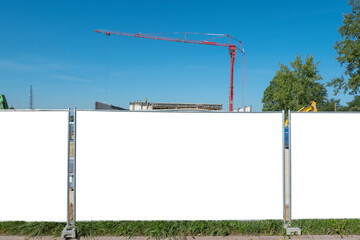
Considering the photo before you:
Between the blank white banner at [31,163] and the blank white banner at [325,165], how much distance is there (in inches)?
148

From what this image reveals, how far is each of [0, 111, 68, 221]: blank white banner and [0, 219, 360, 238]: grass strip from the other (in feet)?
0.52

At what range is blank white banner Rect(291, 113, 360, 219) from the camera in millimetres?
3518

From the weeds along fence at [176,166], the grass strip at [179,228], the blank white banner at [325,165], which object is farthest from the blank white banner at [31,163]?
the blank white banner at [325,165]

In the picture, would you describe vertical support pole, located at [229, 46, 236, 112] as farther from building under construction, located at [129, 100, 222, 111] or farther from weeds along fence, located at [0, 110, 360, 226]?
weeds along fence, located at [0, 110, 360, 226]

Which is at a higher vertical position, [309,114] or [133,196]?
[309,114]

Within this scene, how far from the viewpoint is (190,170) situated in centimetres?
351

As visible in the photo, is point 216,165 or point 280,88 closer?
point 216,165

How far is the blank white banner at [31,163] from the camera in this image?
3432 mm

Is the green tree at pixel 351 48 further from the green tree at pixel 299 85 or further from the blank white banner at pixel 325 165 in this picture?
the blank white banner at pixel 325 165

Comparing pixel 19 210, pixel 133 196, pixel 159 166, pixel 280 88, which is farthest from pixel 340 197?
pixel 280 88

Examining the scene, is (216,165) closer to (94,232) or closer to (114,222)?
(114,222)

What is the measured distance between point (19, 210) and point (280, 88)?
3131 centimetres

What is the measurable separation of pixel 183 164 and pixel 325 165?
2.33 meters

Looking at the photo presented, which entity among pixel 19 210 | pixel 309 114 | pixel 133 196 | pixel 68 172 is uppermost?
pixel 309 114
